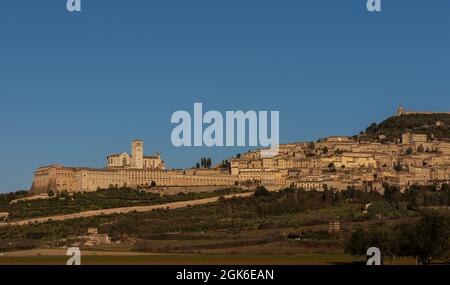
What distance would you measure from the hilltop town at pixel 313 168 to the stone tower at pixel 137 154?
0.01 m

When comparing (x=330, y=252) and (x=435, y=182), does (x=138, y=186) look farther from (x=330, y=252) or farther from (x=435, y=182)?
(x=330, y=252)

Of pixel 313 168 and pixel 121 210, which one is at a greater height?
pixel 313 168

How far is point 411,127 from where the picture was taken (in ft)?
449

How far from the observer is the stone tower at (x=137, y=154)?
10901 centimetres

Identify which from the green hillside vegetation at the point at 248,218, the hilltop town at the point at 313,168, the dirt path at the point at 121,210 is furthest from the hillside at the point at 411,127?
the dirt path at the point at 121,210

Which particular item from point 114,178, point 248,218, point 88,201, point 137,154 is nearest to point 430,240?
point 248,218

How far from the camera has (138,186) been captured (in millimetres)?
96188

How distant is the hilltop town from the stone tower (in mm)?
11

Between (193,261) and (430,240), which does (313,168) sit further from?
(430,240)

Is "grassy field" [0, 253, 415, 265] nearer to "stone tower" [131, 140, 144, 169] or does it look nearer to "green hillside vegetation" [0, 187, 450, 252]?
"green hillside vegetation" [0, 187, 450, 252]

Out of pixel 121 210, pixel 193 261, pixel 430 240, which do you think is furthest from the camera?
pixel 121 210

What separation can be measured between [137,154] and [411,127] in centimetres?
4560

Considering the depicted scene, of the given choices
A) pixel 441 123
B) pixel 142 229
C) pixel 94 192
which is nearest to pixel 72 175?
pixel 94 192

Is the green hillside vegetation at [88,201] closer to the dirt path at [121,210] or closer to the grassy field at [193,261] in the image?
the dirt path at [121,210]
